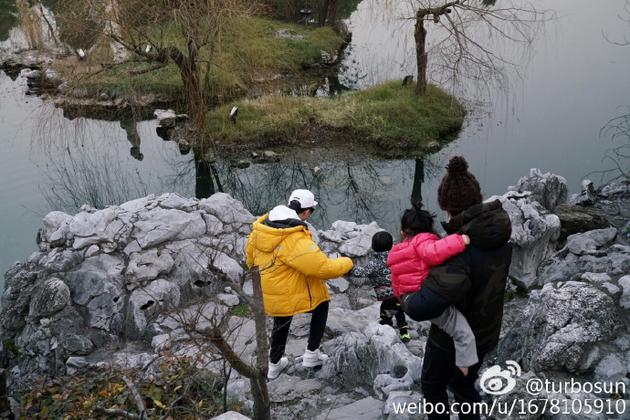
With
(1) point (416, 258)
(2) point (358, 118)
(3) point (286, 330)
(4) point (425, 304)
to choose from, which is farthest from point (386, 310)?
(2) point (358, 118)

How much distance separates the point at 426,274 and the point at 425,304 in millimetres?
207

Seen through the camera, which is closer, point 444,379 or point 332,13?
point 444,379

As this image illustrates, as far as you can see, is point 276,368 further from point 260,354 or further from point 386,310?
point 260,354

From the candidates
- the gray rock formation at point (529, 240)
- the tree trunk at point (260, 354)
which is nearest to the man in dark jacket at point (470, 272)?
the tree trunk at point (260, 354)

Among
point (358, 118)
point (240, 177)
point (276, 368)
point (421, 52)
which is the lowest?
point (276, 368)

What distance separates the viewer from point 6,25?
19594mm

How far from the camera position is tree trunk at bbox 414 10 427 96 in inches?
442

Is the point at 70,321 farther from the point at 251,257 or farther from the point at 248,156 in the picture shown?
the point at 248,156

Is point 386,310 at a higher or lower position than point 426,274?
lower

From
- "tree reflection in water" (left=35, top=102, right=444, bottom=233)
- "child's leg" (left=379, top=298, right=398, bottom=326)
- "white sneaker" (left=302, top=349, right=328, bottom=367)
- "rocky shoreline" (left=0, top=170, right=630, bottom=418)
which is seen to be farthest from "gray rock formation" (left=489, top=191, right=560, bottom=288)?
"tree reflection in water" (left=35, top=102, right=444, bottom=233)

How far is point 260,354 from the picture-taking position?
10.4 ft

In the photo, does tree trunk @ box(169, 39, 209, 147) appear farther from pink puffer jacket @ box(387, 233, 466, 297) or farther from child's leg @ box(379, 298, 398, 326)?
pink puffer jacket @ box(387, 233, 466, 297)

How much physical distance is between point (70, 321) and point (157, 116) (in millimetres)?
7460

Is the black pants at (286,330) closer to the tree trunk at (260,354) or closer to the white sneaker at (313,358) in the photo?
the white sneaker at (313,358)
